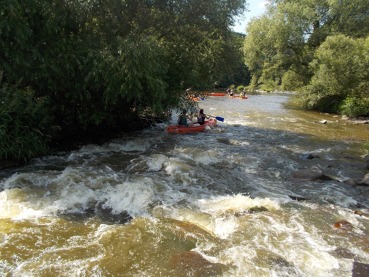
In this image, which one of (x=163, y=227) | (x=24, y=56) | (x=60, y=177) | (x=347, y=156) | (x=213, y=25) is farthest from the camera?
(x=213, y=25)

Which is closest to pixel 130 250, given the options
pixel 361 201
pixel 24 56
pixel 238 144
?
pixel 361 201

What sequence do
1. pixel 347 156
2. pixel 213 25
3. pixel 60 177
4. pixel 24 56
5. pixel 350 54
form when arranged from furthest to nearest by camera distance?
pixel 350 54 < pixel 213 25 < pixel 347 156 < pixel 24 56 < pixel 60 177

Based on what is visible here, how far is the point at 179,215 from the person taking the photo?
6.67m

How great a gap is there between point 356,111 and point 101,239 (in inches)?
800

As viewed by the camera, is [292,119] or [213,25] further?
[292,119]

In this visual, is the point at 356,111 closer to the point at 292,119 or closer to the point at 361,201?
the point at 292,119

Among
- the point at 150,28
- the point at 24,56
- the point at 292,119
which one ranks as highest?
the point at 150,28

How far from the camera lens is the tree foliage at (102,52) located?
9.45 m

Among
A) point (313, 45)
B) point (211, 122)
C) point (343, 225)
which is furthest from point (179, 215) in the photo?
point (313, 45)

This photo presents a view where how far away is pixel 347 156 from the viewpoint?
12125mm

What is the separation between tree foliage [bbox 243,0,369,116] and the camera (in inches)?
850

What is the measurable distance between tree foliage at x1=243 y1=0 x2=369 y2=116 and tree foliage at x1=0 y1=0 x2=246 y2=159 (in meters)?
11.8

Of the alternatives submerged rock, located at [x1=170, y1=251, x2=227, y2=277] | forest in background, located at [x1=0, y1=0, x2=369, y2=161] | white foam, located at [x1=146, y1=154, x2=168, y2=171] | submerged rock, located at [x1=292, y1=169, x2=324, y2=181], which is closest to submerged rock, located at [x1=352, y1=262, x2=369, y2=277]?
submerged rock, located at [x1=170, y1=251, x2=227, y2=277]

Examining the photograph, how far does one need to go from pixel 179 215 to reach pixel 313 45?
80.7ft
